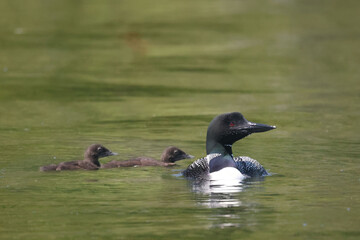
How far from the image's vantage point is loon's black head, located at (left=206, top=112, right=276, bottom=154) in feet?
34.7

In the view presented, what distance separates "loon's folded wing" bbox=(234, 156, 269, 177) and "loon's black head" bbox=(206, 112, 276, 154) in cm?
21

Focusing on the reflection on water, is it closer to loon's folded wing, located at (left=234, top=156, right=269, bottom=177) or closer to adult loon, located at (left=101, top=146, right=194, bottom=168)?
loon's folded wing, located at (left=234, top=156, right=269, bottom=177)

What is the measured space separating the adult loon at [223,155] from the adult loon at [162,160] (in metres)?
0.70

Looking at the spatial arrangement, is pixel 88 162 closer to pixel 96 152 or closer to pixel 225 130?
pixel 96 152

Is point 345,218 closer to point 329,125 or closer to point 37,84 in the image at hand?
point 329,125

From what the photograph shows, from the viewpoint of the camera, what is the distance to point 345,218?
8742 millimetres

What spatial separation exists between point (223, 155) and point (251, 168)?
328mm

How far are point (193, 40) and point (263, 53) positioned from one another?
2.49m

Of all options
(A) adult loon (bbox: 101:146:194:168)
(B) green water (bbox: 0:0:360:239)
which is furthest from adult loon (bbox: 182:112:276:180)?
(A) adult loon (bbox: 101:146:194:168)

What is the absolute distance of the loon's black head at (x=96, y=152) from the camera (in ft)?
37.0

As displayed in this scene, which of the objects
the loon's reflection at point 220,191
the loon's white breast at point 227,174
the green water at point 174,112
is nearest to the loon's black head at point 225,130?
the loon's white breast at point 227,174

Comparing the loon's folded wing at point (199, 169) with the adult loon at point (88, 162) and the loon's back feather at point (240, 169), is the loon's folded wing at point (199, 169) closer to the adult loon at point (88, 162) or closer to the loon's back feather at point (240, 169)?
the loon's back feather at point (240, 169)

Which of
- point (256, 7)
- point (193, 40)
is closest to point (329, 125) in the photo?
point (193, 40)

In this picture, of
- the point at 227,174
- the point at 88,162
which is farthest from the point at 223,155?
the point at 88,162
